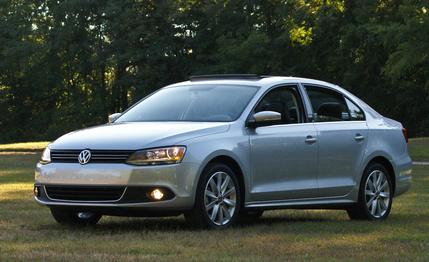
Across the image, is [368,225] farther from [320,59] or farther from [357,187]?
[320,59]

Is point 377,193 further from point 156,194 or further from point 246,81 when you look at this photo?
point 156,194

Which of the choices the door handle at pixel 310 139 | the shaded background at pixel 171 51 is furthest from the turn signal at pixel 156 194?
the shaded background at pixel 171 51

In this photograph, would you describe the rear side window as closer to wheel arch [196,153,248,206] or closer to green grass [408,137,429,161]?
wheel arch [196,153,248,206]

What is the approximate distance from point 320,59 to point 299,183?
2001 inches

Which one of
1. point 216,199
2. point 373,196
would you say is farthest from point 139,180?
point 373,196

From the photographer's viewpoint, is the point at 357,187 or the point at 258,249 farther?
the point at 357,187

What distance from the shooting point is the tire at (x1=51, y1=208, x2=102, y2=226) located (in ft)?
35.0

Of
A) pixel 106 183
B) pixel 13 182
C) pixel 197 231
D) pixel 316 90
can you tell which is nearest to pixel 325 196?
pixel 316 90

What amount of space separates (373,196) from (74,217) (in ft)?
11.6

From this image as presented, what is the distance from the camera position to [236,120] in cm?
1053

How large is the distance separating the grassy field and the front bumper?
0.27 m

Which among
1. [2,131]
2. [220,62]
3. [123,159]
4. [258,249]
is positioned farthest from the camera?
[2,131]

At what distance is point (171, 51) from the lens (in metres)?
63.9

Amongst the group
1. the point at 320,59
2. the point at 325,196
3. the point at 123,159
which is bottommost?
the point at 320,59
